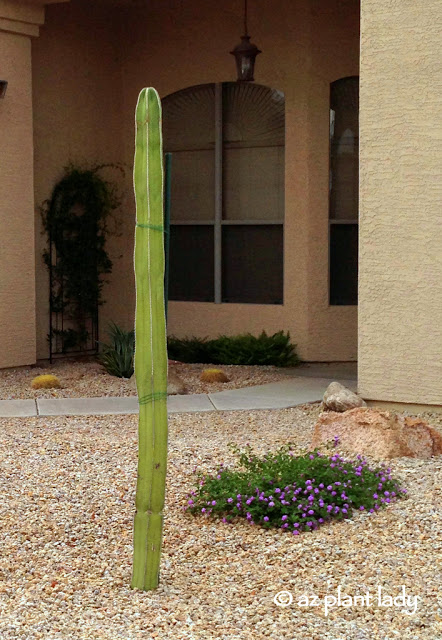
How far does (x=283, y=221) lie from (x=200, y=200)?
118cm

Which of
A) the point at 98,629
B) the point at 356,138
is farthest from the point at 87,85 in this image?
the point at 98,629

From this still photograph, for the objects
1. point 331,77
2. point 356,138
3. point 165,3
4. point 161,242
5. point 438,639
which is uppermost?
point 165,3

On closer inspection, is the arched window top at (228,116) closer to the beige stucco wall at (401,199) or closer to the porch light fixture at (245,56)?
the porch light fixture at (245,56)

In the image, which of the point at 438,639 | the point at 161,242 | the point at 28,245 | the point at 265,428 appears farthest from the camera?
the point at 28,245

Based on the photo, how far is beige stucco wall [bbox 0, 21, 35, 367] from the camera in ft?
32.6

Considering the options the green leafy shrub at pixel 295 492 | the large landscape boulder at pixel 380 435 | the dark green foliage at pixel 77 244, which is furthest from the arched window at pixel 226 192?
the green leafy shrub at pixel 295 492

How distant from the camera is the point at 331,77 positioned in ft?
35.3

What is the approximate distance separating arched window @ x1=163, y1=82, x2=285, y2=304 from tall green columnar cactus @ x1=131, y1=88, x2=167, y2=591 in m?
7.11

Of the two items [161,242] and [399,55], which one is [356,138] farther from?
[161,242]

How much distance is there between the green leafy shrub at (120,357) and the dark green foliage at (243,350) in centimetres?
119

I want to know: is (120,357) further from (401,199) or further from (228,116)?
(401,199)

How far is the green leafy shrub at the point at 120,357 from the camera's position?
971cm

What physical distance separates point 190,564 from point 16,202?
6.40m

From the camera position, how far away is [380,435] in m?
6.02
